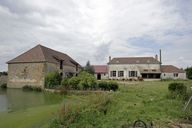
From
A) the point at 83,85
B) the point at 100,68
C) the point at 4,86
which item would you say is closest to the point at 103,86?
the point at 83,85

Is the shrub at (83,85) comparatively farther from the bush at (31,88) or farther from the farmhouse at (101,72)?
the farmhouse at (101,72)

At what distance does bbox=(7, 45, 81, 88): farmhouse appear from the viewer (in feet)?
125

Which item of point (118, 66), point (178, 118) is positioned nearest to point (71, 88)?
point (178, 118)

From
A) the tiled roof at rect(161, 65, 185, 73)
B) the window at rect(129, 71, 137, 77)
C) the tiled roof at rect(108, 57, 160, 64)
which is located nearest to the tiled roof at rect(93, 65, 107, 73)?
the tiled roof at rect(108, 57, 160, 64)

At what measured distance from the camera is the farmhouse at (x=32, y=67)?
Result: 3816 cm

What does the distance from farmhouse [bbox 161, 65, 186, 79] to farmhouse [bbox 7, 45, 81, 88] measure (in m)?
25.8

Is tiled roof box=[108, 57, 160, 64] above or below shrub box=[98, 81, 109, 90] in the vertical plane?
above

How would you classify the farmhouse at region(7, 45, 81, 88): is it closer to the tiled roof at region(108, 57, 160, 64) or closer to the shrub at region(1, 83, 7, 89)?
the shrub at region(1, 83, 7, 89)

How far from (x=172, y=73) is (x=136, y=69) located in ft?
26.9

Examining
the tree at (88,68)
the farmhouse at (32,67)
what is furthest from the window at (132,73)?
the farmhouse at (32,67)

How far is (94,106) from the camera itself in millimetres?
13031

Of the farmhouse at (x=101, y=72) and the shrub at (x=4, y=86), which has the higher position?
the farmhouse at (x=101, y=72)

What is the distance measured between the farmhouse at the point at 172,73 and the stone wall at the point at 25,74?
29848 millimetres

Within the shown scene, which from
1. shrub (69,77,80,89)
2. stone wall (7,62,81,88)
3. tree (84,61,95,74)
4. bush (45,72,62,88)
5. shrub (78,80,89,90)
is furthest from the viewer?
tree (84,61,95,74)
